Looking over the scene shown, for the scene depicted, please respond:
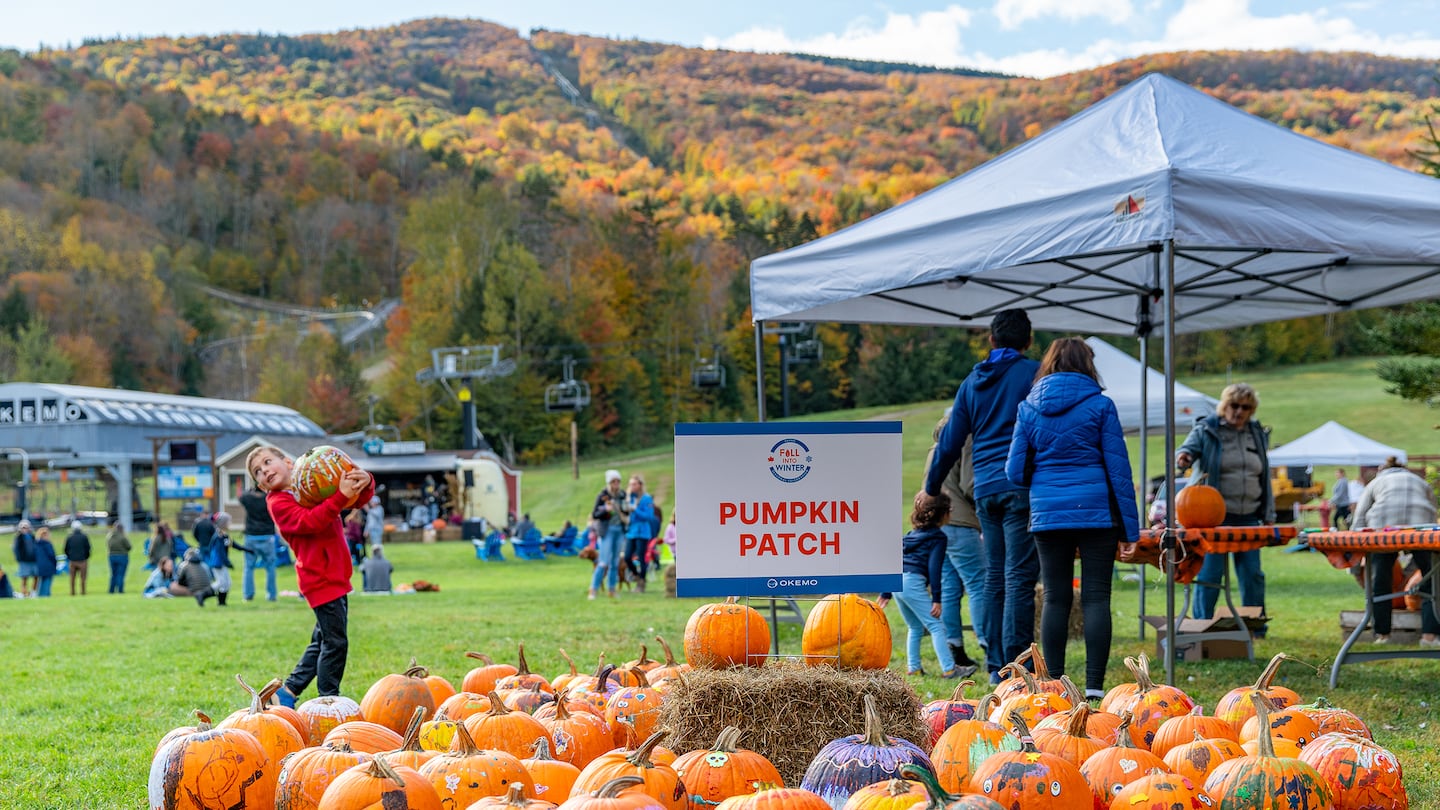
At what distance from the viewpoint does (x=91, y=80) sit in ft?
406

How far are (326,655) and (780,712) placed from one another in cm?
255

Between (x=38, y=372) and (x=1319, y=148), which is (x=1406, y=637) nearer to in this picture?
(x=1319, y=148)

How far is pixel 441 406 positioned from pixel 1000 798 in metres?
70.7

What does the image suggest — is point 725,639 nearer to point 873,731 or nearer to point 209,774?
point 873,731

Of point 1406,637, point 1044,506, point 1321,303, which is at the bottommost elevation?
point 1406,637

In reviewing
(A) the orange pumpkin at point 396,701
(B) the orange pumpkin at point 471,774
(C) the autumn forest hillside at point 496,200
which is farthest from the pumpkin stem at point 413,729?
(C) the autumn forest hillside at point 496,200

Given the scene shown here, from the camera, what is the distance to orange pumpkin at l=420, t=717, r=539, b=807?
118 inches

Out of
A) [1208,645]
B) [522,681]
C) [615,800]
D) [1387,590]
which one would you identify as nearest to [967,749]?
[615,800]

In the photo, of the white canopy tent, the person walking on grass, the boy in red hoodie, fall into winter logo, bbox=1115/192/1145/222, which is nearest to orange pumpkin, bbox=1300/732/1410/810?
the white canopy tent

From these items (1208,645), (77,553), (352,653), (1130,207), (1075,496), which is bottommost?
(77,553)

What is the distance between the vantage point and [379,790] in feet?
9.23

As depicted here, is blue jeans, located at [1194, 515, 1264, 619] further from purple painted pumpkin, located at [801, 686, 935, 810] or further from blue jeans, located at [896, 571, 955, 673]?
purple painted pumpkin, located at [801, 686, 935, 810]

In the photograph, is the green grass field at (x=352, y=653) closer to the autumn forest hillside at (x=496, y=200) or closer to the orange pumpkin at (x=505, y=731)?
the orange pumpkin at (x=505, y=731)

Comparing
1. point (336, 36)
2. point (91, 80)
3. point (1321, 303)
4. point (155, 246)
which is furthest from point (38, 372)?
point (336, 36)
